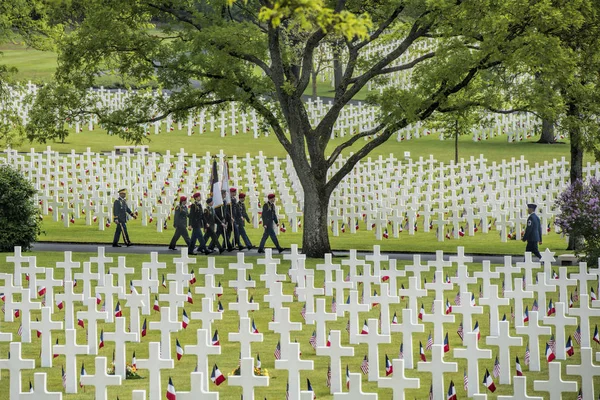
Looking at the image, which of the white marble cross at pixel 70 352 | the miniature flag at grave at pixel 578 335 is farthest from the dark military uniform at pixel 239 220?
the white marble cross at pixel 70 352

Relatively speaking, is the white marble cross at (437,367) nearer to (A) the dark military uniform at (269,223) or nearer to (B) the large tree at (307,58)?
(B) the large tree at (307,58)

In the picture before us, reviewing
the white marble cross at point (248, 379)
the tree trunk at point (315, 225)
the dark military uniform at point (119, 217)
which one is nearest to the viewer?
the white marble cross at point (248, 379)

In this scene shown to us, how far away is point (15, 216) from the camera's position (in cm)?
2842

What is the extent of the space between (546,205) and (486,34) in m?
7.97

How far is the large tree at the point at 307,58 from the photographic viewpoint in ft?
85.2

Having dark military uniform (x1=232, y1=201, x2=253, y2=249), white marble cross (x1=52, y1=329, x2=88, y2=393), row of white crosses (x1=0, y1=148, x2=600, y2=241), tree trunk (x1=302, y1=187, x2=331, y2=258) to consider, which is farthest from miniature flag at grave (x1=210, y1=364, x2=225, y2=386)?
row of white crosses (x1=0, y1=148, x2=600, y2=241)

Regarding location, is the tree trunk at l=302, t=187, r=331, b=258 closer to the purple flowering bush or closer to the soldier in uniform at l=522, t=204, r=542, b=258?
the soldier in uniform at l=522, t=204, r=542, b=258

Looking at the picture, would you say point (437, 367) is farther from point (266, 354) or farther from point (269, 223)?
point (269, 223)

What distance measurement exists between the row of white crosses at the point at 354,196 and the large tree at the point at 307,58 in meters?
3.13

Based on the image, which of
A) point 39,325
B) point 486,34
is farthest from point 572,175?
point 39,325

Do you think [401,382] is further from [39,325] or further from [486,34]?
[486,34]

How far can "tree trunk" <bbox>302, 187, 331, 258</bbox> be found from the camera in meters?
28.0

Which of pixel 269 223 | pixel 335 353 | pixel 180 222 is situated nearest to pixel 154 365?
pixel 335 353

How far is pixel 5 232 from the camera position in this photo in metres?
28.3
